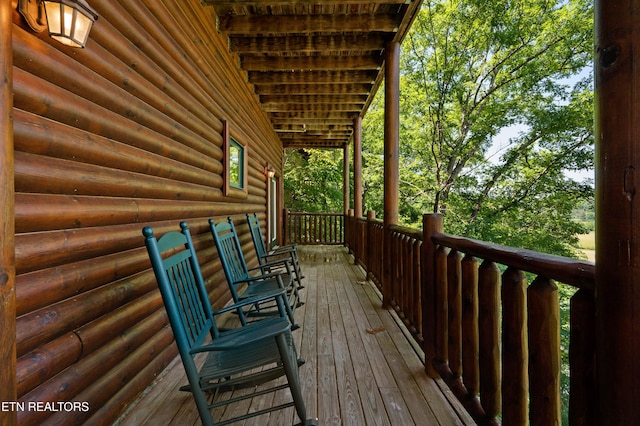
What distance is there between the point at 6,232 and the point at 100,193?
636 mm

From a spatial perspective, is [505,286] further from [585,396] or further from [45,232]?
[45,232]

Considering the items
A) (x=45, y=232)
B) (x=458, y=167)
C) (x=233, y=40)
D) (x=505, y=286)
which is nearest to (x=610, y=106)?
(x=505, y=286)

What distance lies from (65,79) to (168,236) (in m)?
0.83

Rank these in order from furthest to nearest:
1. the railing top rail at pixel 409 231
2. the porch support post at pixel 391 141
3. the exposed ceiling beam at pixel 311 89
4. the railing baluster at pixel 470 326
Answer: the exposed ceiling beam at pixel 311 89 → the porch support post at pixel 391 141 → the railing top rail at pixel 409 231 → the railing baluster at pixel 470 326

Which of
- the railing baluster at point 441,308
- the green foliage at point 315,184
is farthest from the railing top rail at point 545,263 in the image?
the green foliage at point 315,184

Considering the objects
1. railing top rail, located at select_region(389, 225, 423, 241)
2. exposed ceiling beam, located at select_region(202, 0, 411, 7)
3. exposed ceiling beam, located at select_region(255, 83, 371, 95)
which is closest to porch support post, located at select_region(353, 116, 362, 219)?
exposed ceiling beam, located at select_region(255, 83, 371, 95)

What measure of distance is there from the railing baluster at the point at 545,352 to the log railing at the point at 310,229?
24.9 feet

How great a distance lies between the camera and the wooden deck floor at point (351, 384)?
164 centimetres

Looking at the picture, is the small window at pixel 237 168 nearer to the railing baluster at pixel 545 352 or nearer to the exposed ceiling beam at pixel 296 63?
the exposed ceiling beam at pixel 296 63

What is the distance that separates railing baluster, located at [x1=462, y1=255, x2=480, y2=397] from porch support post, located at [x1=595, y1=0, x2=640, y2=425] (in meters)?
0.74

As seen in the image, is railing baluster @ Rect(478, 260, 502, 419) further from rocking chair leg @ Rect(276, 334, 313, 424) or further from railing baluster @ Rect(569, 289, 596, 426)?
rocking chair leg @ Rect(276, 334, 313, 424)

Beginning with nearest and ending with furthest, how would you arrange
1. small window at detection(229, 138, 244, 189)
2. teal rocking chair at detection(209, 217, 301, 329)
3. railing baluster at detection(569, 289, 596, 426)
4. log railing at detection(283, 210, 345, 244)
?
railing baluster at detection(569, 289, 596, 426) → teal rocking chair at detection(209, 217, 301, 329) → small window at detection(229, 138, 244, 189) → log railing at detection(283, 210, 345, 244)

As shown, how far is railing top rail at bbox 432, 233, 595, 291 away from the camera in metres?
0.92

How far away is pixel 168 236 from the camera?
1.66 m
